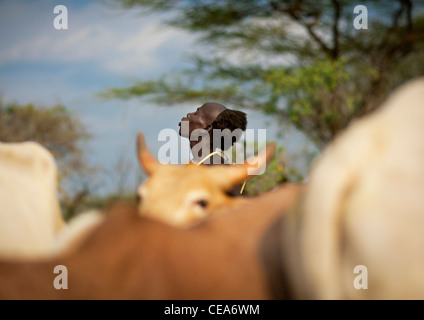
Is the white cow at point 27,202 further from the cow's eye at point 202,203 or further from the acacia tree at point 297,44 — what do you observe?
the acacia tree at point 297,44

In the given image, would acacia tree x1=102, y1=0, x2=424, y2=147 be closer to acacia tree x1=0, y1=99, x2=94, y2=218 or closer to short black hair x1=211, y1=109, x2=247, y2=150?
acacia tree x1=0, y1=99, x2=94, y2=218

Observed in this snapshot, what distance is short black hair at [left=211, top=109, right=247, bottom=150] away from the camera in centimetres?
416

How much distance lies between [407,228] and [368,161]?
0.19 metres

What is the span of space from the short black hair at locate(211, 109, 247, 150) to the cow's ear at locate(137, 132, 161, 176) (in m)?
1.05

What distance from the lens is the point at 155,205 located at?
2.45 m

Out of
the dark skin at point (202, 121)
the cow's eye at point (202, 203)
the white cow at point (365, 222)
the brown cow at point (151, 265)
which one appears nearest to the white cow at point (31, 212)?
the brown cow at point (151, 265)

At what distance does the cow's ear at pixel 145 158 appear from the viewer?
2969mm

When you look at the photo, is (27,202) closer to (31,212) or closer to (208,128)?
(31,212)

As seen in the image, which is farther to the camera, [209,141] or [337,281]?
[209,141]

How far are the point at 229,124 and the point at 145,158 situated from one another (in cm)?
140
